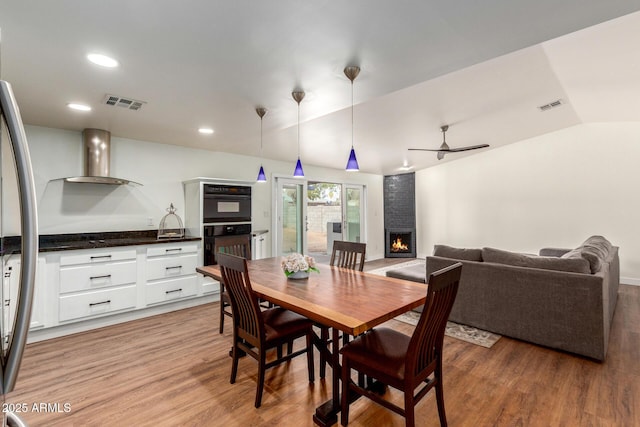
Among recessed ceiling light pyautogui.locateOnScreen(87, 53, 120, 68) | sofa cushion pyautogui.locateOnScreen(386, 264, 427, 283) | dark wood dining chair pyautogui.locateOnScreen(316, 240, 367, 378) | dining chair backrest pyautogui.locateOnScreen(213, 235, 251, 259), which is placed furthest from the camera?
sofa cushion pyautogui.locateOnScreen(386, 264, 427, 283)

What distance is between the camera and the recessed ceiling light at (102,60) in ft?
6.65

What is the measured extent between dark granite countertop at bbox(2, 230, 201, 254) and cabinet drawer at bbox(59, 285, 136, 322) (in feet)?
1.63

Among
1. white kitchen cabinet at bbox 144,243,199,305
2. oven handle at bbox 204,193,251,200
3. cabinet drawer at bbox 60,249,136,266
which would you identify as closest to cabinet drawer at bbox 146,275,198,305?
white kitchen cabinet at bbox 144,243,199,305

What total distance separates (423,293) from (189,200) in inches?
141

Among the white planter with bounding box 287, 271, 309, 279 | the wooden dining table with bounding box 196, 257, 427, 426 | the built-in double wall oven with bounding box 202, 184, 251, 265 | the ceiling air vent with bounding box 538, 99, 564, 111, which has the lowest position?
the wooden dining table with bounding box 196, 257, 427, 426

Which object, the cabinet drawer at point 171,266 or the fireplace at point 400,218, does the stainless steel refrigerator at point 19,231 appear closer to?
the cabinet drawer at point 171,266

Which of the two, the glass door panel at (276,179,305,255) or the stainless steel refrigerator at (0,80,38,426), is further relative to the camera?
the glass door panel at (276,179,305,255)

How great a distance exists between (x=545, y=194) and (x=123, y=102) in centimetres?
689

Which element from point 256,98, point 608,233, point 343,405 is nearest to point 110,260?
point 256,98

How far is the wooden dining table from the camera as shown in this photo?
1.61m

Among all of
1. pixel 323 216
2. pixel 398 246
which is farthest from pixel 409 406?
pixel 398 246

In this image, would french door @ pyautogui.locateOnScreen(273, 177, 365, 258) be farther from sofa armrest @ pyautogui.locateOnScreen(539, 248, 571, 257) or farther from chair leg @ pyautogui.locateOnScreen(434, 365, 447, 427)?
chair leg @ pyautogui.locateOnScreen(434, 365, 447, 427)

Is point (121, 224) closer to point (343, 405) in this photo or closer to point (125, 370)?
point (125, 370)

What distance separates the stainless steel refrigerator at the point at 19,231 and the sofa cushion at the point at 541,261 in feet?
11.3
